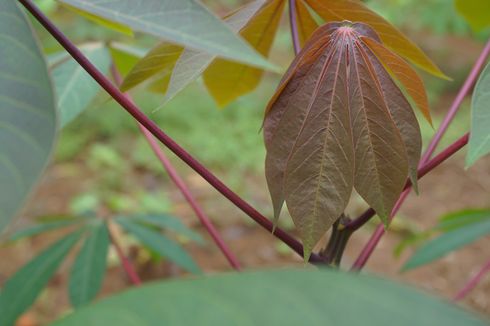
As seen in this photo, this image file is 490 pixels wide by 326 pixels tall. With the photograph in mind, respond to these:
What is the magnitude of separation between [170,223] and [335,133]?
0.62 m

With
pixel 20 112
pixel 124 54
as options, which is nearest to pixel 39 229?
pixel 124 54

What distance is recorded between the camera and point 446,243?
3.11 feet

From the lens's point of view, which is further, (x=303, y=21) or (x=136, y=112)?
(x=303, y=21)

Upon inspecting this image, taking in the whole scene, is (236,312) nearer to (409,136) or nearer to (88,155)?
(409,136)

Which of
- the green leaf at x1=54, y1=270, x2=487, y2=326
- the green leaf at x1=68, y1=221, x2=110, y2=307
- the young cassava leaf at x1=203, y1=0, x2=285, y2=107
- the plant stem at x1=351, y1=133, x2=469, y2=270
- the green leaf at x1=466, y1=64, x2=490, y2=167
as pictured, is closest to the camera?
the green leaf at x1=54, y1=270, x2=487, y2=326

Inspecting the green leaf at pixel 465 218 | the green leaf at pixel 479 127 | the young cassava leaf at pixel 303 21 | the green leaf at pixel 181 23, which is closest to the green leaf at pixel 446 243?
the green leaf at pixel 465 218

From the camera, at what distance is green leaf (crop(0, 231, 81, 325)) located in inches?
32.6

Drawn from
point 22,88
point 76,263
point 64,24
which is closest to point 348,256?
point 76,263

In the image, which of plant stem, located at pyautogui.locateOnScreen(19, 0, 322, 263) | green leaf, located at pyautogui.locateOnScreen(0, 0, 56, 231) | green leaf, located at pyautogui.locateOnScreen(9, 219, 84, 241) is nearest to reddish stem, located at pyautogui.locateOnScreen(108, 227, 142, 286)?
green leaf, located at pyautogui.locateOnScreen(9, 219, 84, 241)

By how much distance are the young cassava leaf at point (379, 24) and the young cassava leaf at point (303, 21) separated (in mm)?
44

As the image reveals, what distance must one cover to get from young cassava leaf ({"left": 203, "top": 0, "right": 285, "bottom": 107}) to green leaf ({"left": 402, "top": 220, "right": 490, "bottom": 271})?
0.41 m

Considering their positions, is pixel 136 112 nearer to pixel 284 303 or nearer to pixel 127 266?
pixel 284 303

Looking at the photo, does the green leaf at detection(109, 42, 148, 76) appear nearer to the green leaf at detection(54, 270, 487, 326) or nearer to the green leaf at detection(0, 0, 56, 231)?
the green leaf at detection(0, 0, 56, 231)

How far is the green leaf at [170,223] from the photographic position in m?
1.02
